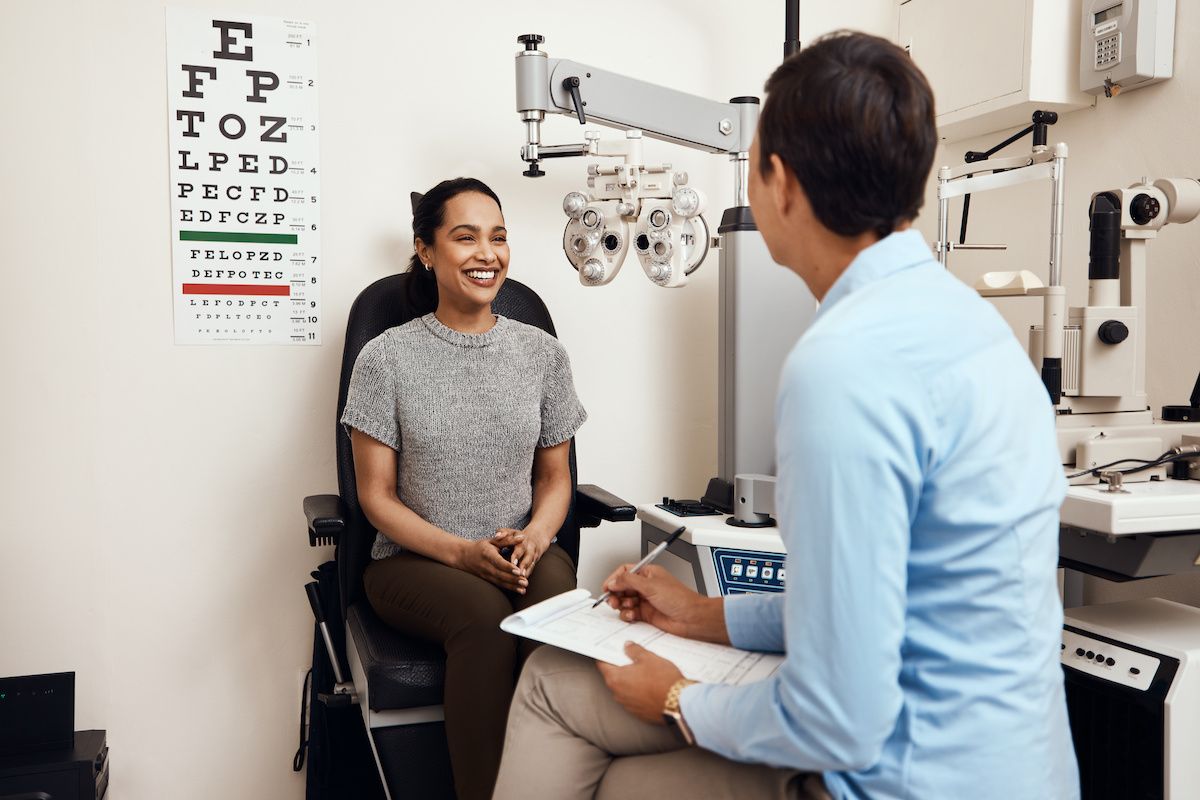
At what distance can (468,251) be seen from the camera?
5.92 ft

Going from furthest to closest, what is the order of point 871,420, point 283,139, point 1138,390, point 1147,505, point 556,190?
point 556,190 < point 283,139 < point 1138,390 < point 1147,505 < point 871,420

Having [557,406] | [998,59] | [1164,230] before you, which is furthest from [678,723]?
[998,59]

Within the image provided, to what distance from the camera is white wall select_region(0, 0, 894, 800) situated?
1.94 meters

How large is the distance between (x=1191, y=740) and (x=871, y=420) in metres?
1.05

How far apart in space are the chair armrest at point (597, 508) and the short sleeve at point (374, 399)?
0.38 m

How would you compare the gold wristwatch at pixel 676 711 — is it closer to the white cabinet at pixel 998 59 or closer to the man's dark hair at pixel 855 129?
the man's dark hair at pixel 855 129

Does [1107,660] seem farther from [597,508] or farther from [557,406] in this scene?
[557,406]

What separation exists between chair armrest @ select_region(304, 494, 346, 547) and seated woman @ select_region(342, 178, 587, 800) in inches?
2.4

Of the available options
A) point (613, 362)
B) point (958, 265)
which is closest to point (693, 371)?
point (613, 362)

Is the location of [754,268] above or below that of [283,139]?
below

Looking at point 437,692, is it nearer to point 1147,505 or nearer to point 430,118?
point 1147,505

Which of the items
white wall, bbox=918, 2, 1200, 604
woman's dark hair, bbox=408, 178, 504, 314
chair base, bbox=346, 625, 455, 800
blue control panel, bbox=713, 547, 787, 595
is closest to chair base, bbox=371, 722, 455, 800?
chair base, bbox=346, 625, 455, 800

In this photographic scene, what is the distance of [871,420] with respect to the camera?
→ 75 centimetres

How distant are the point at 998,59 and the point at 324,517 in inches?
68.0
